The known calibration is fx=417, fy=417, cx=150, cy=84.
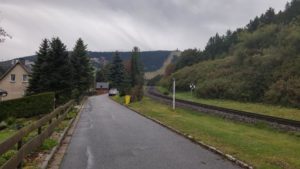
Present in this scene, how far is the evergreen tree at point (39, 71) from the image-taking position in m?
48.0

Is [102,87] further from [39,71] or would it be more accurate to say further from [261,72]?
[39,71]

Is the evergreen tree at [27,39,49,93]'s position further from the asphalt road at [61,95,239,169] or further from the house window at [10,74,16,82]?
the asphalt road at [61,95,239,169]

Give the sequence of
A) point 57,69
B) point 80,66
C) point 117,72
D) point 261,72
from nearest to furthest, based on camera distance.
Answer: point 57,69 → point 261,72 → point 80,66 → point 117,72

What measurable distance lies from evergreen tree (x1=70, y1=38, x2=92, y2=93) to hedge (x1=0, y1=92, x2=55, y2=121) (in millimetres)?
19760

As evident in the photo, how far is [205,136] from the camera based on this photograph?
56.4 ft

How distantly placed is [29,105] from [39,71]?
930 cm

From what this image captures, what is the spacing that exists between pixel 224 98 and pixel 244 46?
18.3m

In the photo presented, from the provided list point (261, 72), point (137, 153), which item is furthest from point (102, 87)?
point (137, 153)

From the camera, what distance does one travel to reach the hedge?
3988 cm

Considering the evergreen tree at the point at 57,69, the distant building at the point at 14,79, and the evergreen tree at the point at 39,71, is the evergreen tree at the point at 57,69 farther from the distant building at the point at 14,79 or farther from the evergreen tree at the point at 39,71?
the distant building at the point at 14,79

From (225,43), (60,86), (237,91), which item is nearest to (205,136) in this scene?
(60,86)

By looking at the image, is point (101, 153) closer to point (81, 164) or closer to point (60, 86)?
point (81, 164)

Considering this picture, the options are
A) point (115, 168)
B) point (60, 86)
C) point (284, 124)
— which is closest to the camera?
point (115, 168)

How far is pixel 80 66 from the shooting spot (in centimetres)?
6831
